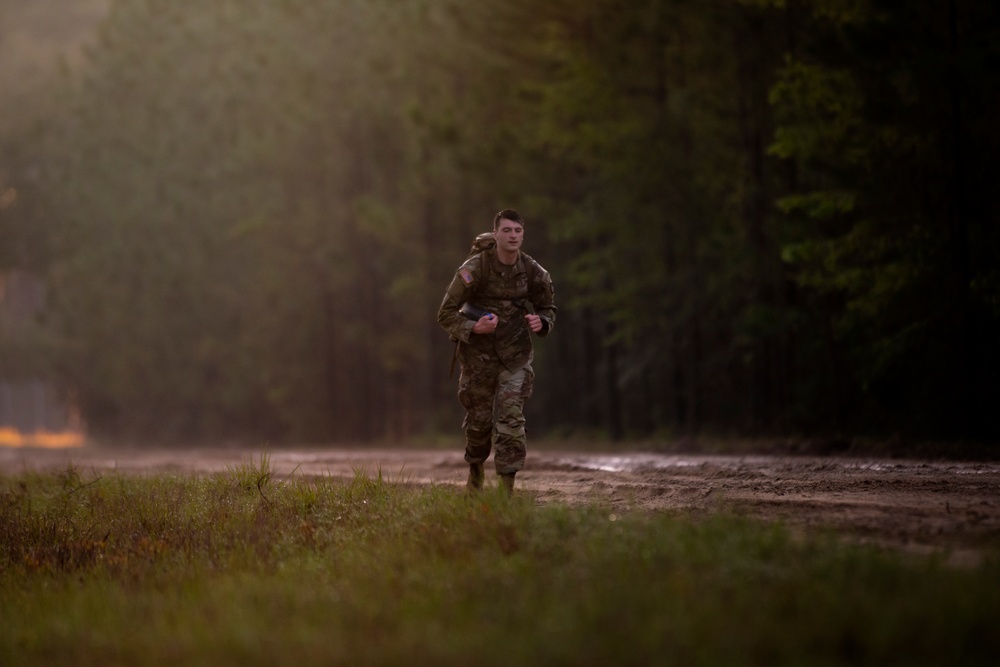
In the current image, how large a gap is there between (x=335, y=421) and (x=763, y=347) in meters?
18.3

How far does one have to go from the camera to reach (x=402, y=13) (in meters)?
35.0

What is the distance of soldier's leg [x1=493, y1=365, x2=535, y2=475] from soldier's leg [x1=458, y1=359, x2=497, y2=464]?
0.19 m

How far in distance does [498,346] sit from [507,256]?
0.80m

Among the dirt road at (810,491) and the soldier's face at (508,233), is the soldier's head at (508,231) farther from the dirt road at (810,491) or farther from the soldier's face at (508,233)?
the dirt road at (810,491)

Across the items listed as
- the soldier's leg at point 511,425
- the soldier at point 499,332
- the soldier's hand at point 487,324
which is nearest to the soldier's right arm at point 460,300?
the soldier at point 499,332

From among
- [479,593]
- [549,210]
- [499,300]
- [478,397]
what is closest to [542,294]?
[499,300]

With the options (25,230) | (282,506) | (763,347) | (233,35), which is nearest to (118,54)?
(233,35)

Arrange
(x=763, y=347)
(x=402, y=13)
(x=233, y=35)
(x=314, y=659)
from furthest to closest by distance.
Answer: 1. (x=233, y=35)
2. (x=402, y=13)
3. (x=763, y=347)
4. (x=314, y=659)

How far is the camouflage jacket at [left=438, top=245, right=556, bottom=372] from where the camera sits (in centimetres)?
1079

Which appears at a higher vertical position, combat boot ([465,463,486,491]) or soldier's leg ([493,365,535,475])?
soldier's leg ([493,365,535,475])

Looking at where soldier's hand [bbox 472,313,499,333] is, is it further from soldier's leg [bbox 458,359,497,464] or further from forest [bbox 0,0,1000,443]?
forest [bbox 0,0,1000,443]

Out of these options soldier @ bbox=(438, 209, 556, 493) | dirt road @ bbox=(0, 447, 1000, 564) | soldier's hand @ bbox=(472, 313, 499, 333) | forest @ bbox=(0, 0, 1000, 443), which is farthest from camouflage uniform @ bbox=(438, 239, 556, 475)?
forest @ bbox=(0, 0, 1000, 443)

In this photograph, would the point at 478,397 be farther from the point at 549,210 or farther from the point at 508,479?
the point at 549,210

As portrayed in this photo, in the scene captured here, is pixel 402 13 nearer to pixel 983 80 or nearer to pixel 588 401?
pixel 588 401
